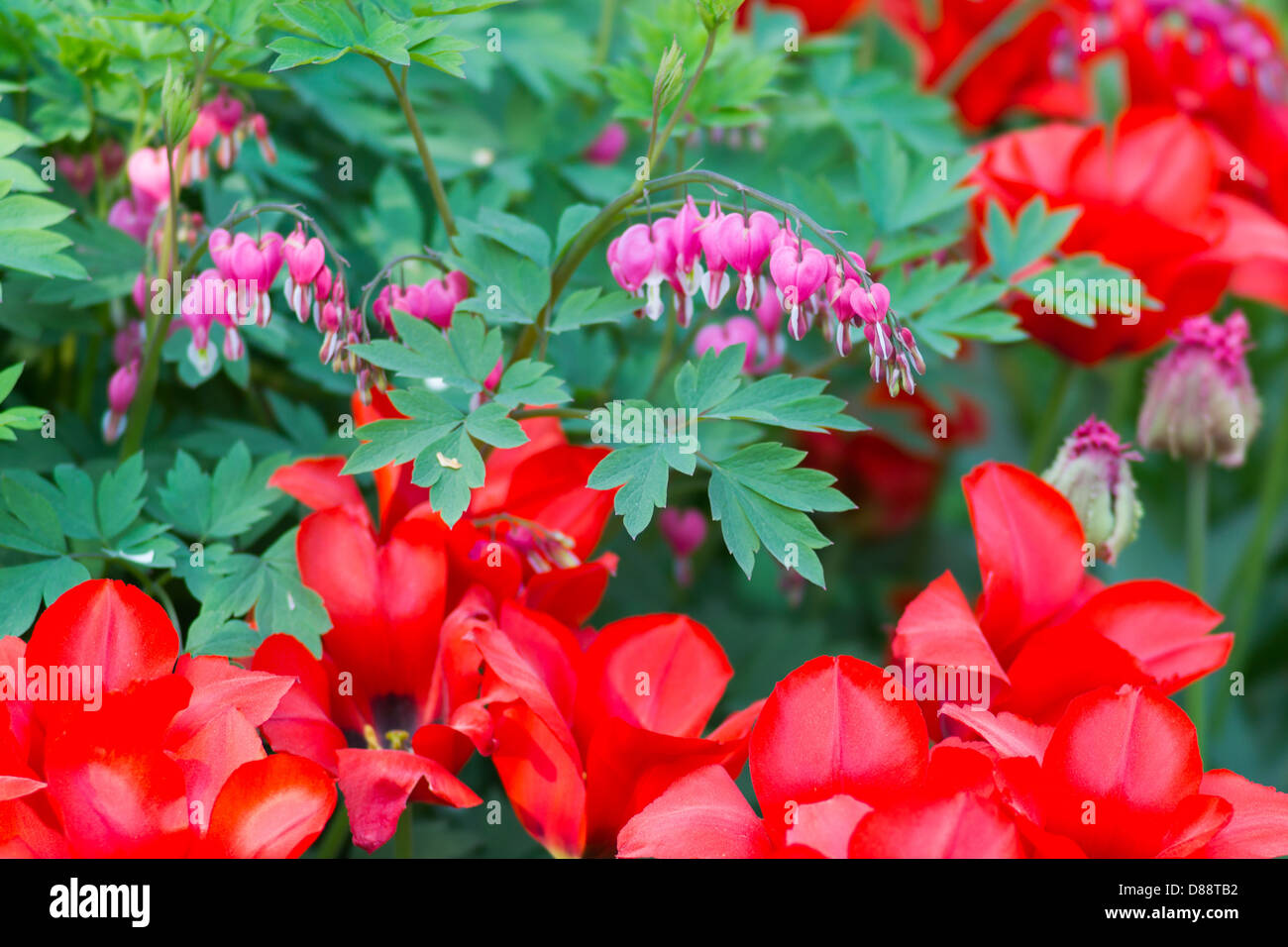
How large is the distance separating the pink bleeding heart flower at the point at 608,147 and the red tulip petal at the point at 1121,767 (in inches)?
25.1

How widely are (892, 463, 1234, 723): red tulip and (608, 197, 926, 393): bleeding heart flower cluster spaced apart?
10 cm

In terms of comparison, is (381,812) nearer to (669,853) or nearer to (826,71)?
(669,853)

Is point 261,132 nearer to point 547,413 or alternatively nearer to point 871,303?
point 547,413

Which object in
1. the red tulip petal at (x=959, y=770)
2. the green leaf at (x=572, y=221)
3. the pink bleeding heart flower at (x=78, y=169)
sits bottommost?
the red tulip petal at (x=959, y=770)

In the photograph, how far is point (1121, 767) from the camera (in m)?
0.49

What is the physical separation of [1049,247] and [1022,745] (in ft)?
1.11

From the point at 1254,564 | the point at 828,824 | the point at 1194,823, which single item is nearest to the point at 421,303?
the point at 828,824

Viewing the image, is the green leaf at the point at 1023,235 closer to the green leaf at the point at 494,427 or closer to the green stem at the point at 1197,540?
the green stem at the point at 1197,540

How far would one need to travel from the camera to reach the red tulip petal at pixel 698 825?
1.56 ft

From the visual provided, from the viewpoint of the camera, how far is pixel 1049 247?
0.72 meters

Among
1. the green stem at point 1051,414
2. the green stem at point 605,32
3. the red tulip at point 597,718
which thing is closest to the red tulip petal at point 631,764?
the red tulip at point 597,718

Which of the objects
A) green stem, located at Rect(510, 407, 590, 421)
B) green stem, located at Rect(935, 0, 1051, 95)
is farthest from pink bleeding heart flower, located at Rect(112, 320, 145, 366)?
green stem, located at Rect(935, 0, 1051, 95)
